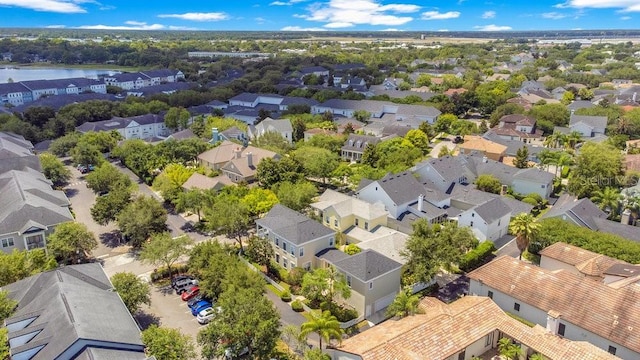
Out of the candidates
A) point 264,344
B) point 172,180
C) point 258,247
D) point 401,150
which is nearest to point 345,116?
point 401,150

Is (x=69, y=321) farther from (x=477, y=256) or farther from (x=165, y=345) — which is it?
(x=477, y=256)

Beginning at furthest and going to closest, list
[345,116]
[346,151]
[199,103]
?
[199,103], [345,116], [346,151]

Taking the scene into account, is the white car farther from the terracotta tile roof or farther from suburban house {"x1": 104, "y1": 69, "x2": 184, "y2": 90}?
suburban house {"x1": 104, "y1": 69, "x2": 184, "y2": 90}

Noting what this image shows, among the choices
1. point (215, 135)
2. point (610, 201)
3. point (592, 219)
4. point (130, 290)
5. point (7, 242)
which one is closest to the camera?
point (130, 290)

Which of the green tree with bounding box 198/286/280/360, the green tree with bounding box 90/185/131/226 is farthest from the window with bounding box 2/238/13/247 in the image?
the green tree with bounding box 198/286/280/360

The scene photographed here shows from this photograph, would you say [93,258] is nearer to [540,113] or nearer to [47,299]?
[47,299]

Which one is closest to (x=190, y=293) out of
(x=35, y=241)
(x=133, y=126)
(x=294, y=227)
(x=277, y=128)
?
(x=294, y=227)

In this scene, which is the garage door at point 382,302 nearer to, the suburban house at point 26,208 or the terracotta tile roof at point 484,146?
the suburban house at point 26,208
